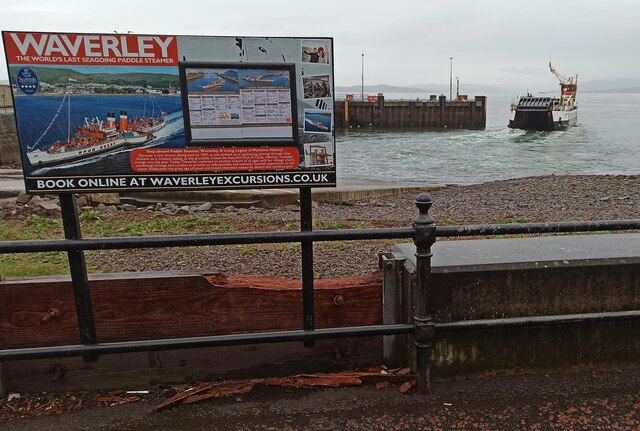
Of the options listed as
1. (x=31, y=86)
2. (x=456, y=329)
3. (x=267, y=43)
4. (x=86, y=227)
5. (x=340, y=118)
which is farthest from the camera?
(x=340, y=118)

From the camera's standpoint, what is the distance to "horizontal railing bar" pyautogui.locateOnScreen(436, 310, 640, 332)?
117 inches

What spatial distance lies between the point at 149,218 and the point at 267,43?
36.0ft

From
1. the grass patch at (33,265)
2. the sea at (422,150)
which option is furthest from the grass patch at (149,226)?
the sea at (422,150)

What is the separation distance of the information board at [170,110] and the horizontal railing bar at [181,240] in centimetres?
27

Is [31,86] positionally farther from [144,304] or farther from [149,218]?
[149,218]

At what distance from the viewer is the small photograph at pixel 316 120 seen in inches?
112

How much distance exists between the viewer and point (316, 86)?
283 centimetres

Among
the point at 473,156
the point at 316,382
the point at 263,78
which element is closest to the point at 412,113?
the point at 473,156

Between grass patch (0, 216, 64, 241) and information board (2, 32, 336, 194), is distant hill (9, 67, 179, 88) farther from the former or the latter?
grass patch (0, 216, 64, 241)

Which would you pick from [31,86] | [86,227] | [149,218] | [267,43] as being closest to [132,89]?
[31,86]

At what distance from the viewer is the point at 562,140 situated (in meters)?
57.3

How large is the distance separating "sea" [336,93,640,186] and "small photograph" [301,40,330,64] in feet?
80.3

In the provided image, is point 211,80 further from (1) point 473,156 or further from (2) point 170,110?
(1) point 473,156

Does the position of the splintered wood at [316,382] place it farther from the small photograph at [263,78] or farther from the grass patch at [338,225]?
the grass patch at [338,225]
